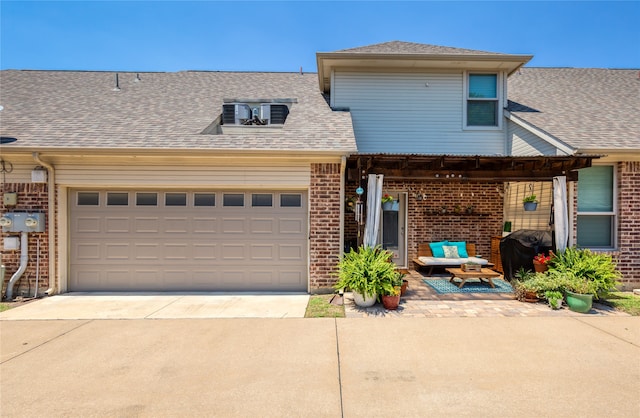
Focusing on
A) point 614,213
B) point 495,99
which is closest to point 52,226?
point 495,99

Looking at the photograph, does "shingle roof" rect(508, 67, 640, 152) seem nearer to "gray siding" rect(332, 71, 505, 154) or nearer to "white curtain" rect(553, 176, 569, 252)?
"white curtain" rect(553, 176, 569, 252)

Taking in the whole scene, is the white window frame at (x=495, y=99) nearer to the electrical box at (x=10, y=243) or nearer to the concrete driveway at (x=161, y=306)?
the concrete driveway at (x=161, y=306)

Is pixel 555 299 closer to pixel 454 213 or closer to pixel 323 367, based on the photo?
pixel 454 213

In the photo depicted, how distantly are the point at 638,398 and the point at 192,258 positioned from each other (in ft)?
A: 23.4

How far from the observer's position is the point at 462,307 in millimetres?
5941

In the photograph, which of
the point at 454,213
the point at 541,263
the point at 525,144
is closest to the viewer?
the point at 541,263

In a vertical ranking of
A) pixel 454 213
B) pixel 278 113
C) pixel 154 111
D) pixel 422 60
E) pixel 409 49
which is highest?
pixel 409 49

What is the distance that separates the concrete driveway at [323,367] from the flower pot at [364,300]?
1.75 ft

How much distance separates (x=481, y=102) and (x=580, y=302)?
5803mm

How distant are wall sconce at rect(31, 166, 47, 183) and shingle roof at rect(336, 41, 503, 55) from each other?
766 cm

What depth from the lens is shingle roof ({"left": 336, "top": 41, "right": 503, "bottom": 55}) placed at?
876cm

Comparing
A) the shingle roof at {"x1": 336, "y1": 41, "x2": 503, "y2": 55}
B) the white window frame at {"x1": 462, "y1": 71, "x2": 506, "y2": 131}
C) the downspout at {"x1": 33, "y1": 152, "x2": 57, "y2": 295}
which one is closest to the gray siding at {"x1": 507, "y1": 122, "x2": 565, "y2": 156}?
the white window frame at {"x1": 462, "y1": 71, "x2": 506, "y2": 131}

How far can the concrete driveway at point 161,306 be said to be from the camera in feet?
18.2

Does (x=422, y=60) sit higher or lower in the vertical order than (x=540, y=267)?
higher
